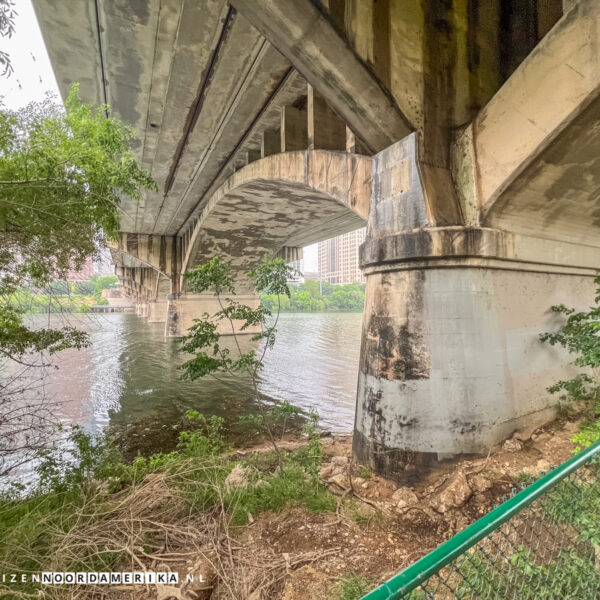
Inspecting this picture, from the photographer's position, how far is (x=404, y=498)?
139 inches

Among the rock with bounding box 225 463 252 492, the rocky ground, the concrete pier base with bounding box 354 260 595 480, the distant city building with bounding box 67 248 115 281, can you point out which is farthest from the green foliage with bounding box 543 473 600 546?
the distant city building with bounding box 67 248 115 281

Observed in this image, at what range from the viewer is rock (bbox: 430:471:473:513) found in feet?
10.7

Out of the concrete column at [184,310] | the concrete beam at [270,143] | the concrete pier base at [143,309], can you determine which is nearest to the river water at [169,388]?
the concrete beam at [270,143]

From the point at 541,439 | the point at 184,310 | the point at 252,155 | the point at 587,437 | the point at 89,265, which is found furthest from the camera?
the point at 184,310

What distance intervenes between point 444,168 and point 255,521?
443 centimetres

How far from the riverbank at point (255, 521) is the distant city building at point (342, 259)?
10200cm

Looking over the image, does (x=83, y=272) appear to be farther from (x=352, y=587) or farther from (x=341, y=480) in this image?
(x=352, y=587)

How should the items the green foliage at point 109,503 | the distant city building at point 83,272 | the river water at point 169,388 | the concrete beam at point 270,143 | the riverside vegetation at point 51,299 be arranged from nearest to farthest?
the green foliage at point 109,503, the riverside vegetation at point 51,299, the distant city building at point 83,272, the river water at point 169,388, the concrete beam at point 270,143

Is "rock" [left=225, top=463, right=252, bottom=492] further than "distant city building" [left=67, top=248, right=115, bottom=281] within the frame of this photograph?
No

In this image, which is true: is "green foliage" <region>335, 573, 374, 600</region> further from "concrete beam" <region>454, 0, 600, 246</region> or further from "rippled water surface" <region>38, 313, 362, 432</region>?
"rippled water surface" <region>38, 313, 362, 432</region>

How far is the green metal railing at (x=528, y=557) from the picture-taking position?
127 cm

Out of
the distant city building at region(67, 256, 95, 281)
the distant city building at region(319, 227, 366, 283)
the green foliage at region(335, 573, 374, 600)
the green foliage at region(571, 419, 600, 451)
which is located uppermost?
the distant city building at region(319, 227, 366, 283)

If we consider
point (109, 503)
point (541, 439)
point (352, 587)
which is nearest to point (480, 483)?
point (541, 439)

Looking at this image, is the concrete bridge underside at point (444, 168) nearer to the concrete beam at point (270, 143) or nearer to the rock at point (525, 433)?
the rock at point (525, 433)
